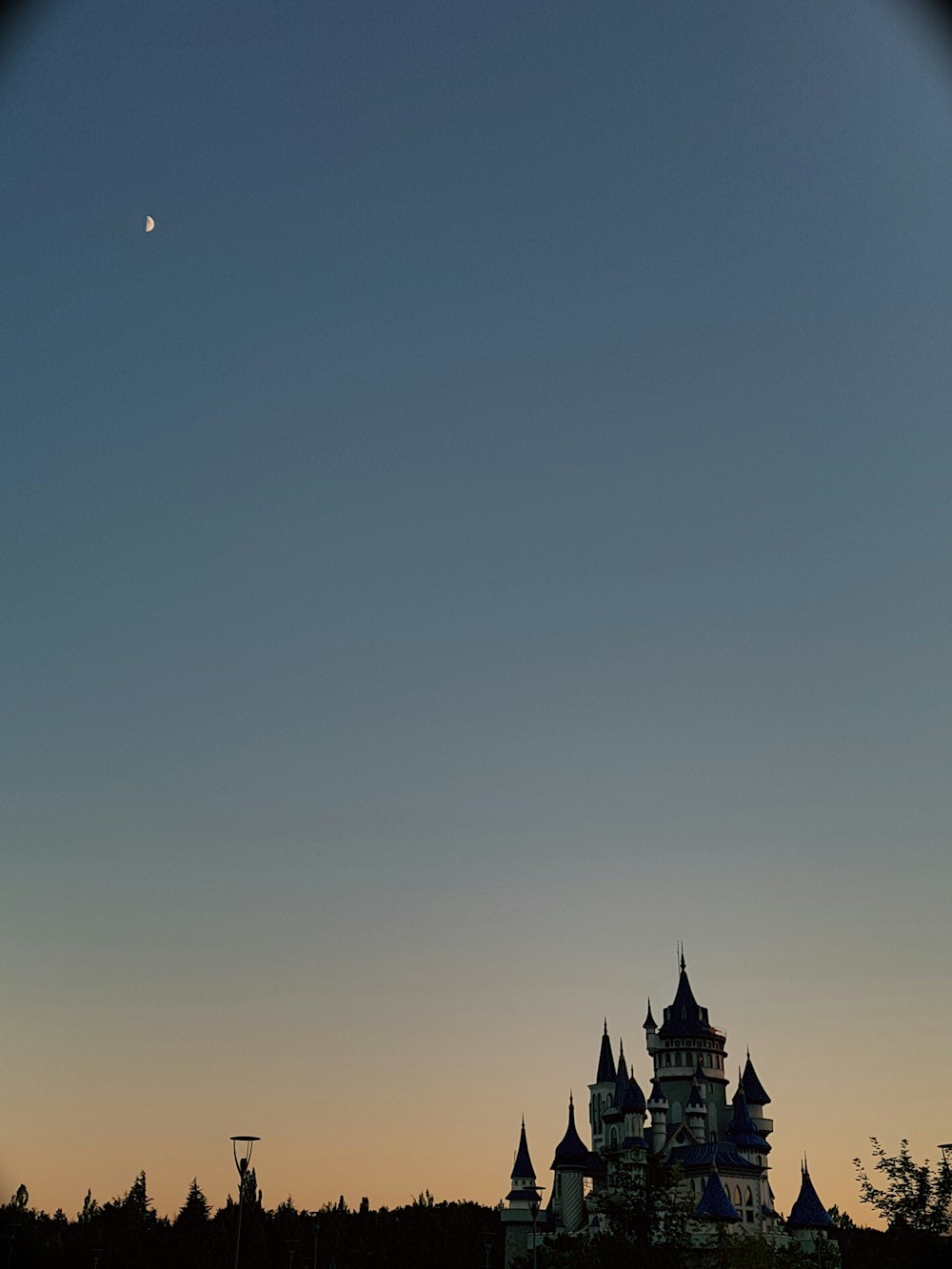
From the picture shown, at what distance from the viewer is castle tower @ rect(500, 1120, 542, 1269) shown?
326 feet

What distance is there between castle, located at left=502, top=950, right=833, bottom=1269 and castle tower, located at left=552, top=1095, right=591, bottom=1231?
6cm

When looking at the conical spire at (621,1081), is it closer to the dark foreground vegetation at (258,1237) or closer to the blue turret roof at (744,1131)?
the blue turret roof at (744,1131)

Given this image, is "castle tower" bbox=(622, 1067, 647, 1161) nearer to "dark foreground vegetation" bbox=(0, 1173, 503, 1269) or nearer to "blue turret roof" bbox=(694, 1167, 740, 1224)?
"blue turret roof" bbox=(694, 1167, 740, 1224)

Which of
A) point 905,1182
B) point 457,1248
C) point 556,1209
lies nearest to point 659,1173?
point 556,1209

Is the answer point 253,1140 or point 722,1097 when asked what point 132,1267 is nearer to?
point 722,1097

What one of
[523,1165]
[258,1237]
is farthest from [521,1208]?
[258,1237]

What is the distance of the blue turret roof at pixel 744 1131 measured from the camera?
90.5 m

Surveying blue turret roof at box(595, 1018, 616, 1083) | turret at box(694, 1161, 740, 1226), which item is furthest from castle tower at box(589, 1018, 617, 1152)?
turret at box(694, 1161, 740, 1226)

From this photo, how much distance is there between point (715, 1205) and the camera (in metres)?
82.1

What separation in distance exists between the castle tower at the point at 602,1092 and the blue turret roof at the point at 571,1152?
0.92 metres

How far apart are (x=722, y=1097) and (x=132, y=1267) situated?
2347 inches

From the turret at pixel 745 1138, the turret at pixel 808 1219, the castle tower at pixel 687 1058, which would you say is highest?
the castle tower at pixel 687 1058

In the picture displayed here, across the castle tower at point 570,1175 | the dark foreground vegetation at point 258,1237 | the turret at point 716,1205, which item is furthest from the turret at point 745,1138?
the dark foreground vegetation at point 258,1237

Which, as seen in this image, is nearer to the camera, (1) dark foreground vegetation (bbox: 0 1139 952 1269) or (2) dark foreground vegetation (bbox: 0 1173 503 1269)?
(1) dark foreground vegetation (bbox: 0 1139 952 1269)
